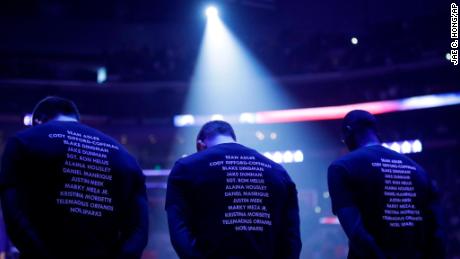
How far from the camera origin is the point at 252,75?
1434 cm

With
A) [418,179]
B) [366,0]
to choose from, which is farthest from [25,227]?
[366,0]

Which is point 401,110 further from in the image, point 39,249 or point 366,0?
point 39,249

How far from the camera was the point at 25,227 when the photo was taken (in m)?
2.37

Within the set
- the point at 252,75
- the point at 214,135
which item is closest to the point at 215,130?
the point at 214,135

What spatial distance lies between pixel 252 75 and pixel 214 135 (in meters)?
11.4

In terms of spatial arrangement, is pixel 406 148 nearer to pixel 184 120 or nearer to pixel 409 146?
pixel 409 146

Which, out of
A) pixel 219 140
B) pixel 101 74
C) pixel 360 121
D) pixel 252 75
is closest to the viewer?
pixel 219 140

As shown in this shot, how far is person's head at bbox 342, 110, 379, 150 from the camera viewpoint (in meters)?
3.33

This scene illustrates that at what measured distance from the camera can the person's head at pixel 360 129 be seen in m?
3.33

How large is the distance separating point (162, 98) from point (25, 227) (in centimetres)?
1187

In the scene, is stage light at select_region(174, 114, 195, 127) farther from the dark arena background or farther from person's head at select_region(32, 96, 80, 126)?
person's head at select_region(32, 96, 80, 126)

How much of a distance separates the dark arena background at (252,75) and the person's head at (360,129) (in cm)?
818

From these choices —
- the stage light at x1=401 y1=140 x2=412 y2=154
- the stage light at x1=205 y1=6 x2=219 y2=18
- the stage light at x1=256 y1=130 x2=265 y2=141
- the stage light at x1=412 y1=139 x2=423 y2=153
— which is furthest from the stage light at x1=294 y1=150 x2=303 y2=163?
the stage light at x1=205 y1=6 x2=219 y2=18

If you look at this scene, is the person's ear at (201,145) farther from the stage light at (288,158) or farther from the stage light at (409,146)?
the stage light at (288,158)
